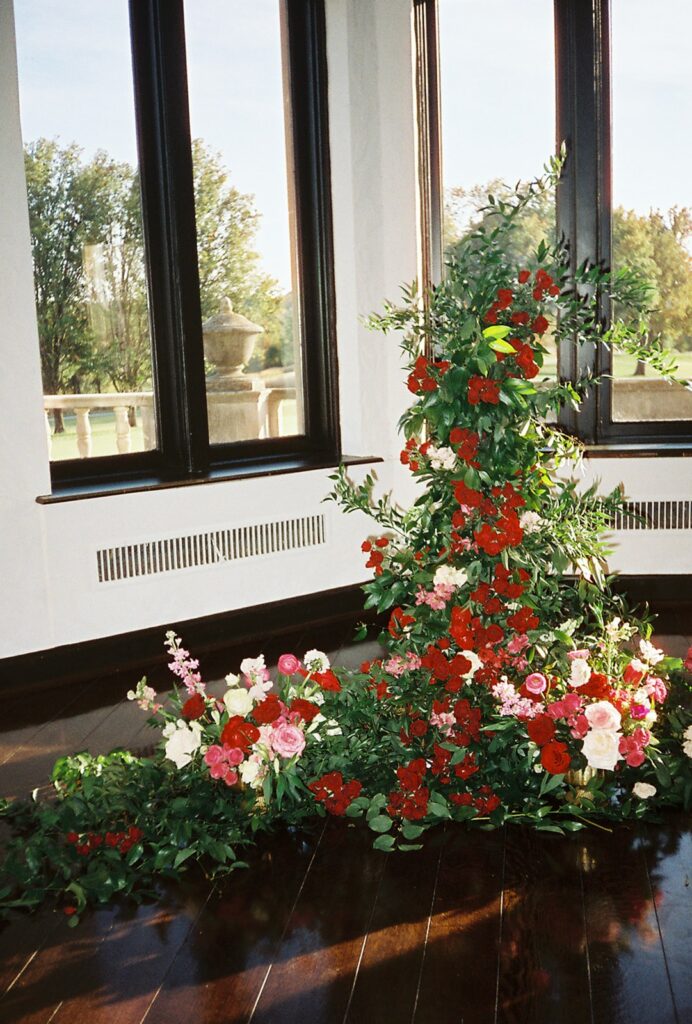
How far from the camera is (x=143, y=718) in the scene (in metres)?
3.30

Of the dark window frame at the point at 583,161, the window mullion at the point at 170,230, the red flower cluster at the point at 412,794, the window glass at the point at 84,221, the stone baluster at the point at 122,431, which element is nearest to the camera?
the red flower cluster at the point at 412,794

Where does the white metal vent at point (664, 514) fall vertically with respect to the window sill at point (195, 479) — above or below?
below

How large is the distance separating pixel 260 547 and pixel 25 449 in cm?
105

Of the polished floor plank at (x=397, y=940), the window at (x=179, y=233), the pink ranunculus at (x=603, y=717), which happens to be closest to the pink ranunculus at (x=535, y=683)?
the pink ranunculus at (x=603, y=717)

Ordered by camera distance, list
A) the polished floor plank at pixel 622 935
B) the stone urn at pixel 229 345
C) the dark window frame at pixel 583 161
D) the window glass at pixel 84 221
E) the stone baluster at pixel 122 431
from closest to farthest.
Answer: the polished floor plank at pixel 622 935
the window glass at pixel 84 221
the stone baluster at pixel 122 431
the stone urn at pixel 229 345
the dark window frame at pixel 583 161

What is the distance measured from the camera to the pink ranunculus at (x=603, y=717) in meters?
2.30

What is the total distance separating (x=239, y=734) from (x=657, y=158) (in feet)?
11.4

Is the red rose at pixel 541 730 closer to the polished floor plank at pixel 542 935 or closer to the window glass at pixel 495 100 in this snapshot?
the polished floor plank at pixel 542 935

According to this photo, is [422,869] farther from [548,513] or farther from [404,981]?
[548,513]

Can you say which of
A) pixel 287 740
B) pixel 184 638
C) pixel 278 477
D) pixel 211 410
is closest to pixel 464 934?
pixel 287 740

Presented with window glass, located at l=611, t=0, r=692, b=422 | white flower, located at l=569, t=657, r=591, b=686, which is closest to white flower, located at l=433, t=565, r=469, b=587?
white flower, located at l=569, t=657, r=591, b=686

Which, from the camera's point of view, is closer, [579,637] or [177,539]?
[579,637]

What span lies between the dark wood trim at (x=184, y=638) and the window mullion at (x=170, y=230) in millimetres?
651

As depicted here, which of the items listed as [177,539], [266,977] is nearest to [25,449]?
[177,539]
